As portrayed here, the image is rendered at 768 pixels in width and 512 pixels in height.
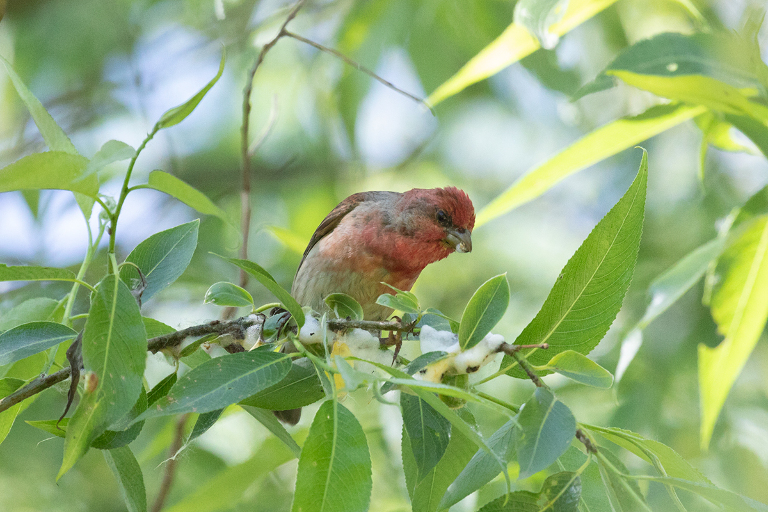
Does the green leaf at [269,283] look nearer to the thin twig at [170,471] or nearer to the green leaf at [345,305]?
the green leaf at [345,305]

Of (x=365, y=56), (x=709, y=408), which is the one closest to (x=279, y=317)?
(x=709, y=408)

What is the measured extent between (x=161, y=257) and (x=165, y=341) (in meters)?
0.27

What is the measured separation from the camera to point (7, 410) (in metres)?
2.08

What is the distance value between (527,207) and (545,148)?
797 millimetres

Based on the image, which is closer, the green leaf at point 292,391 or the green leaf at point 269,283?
the green leaf at point 269,283

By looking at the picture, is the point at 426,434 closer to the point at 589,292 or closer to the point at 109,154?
the point at 589,292

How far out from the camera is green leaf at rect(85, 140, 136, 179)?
5.24 feet

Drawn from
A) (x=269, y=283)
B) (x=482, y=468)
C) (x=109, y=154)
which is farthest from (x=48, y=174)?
(x=482, y=468)

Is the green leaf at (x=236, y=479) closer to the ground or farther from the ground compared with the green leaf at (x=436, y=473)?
closer to the ground

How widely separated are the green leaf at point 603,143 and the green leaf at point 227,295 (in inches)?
82.0

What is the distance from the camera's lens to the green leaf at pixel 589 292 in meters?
1.93

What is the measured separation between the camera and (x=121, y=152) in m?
1.61

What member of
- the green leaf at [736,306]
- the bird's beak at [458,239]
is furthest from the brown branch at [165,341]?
the green leaf at [736,306]

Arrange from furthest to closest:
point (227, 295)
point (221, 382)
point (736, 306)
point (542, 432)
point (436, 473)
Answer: point (736, 306) → point (227, 295) → point (436, 473) → point (221, 382) → point (542, 432)
